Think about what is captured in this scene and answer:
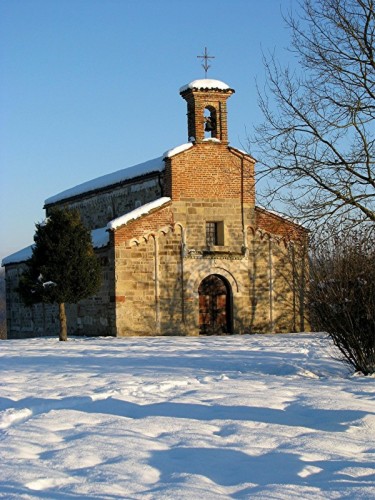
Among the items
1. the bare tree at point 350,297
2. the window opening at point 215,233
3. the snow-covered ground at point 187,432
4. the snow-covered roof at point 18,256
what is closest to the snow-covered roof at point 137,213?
the window opening at point 215,233

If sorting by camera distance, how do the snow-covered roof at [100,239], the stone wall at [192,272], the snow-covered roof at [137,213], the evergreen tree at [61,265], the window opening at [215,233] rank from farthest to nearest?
the window opening at [215,233] → the snow-covered roof at [100,239] → the stone wall at [192,272] → the snow-covered roof at [137,213] → the evergreen tree at [61,265]

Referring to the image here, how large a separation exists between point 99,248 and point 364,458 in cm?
1964

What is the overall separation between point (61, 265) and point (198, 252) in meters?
5.59

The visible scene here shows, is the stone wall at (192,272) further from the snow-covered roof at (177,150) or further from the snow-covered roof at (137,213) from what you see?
the snow-covered roof at (177,150)

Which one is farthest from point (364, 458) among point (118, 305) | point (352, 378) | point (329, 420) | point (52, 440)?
point (118, 305)

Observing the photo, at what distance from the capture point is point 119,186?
29484mm

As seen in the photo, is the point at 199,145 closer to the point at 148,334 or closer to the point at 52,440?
the point at 148,334

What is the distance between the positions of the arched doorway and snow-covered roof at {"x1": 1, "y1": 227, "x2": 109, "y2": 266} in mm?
3829

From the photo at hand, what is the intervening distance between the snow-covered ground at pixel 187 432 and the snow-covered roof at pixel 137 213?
11.5 meters

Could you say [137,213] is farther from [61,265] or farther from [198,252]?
[61,265]

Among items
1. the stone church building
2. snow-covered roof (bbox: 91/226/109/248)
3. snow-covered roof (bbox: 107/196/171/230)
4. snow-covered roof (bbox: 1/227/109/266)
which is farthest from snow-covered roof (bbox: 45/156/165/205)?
snow-covered roof (bbox: 91/226/109/248)

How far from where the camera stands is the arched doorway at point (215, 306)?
26.3 metres

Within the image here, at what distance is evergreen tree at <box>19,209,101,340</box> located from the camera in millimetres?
22516

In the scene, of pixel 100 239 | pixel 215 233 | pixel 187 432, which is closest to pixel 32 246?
pixel 100 239
